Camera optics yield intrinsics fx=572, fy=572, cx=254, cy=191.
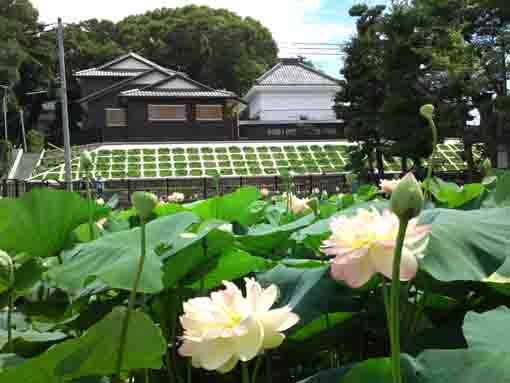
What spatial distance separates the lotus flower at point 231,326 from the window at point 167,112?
55.4ft

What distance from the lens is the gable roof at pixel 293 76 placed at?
21547 millimetres

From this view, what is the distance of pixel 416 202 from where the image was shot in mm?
292

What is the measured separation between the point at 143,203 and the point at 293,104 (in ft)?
70.4

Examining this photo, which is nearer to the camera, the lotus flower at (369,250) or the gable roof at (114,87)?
the lotus flower at (369,250)

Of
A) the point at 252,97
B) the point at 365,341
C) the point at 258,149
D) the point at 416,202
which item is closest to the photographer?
the point at 416,202

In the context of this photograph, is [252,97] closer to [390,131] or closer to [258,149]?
[258,149]

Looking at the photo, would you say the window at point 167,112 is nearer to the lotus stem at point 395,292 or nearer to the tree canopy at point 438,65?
the tree canopy at point 438,65

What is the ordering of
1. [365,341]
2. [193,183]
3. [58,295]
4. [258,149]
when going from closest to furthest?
[365,341] → [58,295] → [193,183] → [258,149]

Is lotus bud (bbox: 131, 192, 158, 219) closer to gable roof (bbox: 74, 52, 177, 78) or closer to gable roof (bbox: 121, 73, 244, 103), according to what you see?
gable roof (bbox: 121, 73, 244, 103)

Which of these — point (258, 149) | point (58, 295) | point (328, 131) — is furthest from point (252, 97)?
point (58, 295)

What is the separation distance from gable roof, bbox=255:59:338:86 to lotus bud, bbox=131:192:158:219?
2112cm

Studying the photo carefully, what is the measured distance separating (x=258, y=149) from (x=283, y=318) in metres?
16.0

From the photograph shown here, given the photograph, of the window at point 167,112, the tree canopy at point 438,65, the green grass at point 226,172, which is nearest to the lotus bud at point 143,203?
the tree canopy at point 438,65

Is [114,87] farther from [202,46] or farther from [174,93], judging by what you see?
[202,46]
